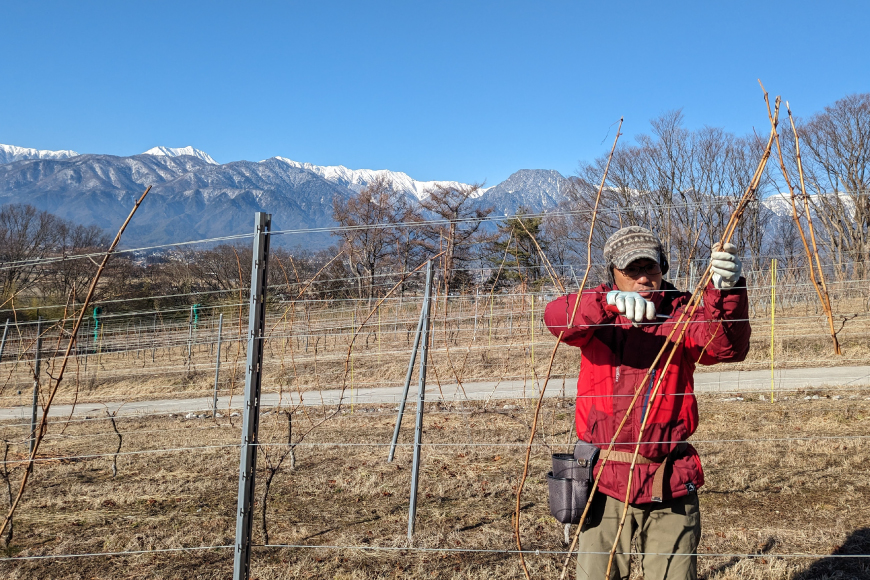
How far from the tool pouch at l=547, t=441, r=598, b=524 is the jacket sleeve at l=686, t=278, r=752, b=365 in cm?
44

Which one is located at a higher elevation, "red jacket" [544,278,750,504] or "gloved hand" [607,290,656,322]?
"gloved hand" [607,290,656,322]

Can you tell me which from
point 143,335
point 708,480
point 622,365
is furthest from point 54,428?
point 143,335

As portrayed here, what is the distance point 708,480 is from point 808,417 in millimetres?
2638

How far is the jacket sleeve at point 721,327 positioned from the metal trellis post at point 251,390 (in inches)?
54.3

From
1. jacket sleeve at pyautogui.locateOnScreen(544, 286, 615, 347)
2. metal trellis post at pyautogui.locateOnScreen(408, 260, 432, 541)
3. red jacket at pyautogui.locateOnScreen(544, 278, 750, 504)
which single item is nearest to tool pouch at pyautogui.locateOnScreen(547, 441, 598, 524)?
red jacket at pyautogui.locateOnScreen(544, 278, 750, 504)

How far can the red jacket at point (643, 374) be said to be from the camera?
1.70 meters

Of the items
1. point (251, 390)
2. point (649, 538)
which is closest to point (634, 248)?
point (649, 538)

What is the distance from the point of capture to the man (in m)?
1.70

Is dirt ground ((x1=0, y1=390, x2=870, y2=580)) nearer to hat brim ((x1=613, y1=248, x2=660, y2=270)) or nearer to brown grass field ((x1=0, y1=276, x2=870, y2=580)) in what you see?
brown grass field ((x1=0, y1=276, x2=870, y2=580))

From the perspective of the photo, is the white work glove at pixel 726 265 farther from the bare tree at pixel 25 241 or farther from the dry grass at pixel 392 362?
the bare tree at pixel 25 241

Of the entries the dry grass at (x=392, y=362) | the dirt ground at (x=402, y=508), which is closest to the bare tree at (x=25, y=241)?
the dry grass at (x=392, y=362)

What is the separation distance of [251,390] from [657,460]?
4.35 feet

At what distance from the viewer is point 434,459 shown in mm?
4934

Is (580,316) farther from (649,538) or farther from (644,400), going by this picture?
(649,538)
